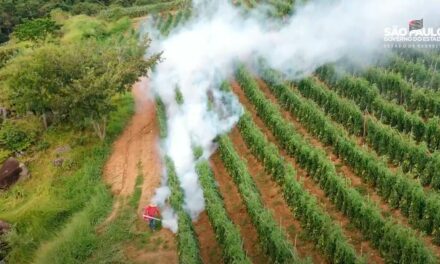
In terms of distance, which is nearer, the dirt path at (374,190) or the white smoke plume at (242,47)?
the dirt path at (374,190)

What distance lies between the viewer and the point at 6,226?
79.9 feet

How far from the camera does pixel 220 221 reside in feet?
67.4

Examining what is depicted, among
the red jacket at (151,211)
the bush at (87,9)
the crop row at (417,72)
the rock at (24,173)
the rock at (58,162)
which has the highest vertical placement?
the bush at (87,9)

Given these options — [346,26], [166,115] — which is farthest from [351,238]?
[346,26]

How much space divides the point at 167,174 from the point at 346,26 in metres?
19.0

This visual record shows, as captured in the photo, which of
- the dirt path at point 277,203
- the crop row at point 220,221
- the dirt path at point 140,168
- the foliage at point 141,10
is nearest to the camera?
the crop row at point 220,221

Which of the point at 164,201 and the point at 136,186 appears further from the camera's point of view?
the point at 136,186

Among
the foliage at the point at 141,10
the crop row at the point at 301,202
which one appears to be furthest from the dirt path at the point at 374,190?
the foliage at the point at 141,10

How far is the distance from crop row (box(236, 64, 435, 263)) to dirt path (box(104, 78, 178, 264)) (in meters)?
6.15

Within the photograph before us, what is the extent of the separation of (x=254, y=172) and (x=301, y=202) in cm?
482

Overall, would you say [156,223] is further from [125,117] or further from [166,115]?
[125,117]

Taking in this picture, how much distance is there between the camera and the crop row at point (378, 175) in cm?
1945

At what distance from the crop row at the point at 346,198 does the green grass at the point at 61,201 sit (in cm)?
861

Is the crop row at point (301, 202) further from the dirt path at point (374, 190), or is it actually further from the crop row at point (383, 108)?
the crop row at point (383, 108)
